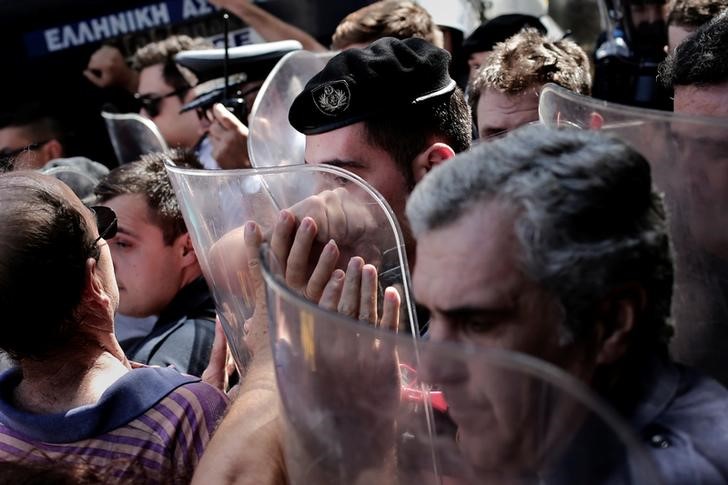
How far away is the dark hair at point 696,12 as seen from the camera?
2951mm

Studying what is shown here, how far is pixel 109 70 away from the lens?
5.62m

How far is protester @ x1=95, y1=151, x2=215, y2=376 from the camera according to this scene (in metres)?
2.84

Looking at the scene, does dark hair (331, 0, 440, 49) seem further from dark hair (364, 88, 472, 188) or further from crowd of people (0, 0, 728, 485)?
dark hair (364, 88, 472, 188)

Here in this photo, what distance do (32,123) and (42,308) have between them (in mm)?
3571

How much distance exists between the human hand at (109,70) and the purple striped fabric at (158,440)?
160 inches

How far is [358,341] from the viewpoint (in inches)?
39.8

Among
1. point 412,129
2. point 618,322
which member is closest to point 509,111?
point 412,129

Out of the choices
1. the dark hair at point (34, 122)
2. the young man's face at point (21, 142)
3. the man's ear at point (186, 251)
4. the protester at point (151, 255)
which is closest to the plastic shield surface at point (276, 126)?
the protester at point (151, 255)

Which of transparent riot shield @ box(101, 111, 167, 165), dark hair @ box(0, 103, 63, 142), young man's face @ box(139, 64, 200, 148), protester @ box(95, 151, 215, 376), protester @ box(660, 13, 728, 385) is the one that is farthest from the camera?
dark hair @ box(0, 103, 63, 142)

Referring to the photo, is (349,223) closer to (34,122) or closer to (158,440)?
(158,440)

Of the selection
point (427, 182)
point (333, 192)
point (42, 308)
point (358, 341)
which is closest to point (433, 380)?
point (358, 341)

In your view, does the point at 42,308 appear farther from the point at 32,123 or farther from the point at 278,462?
the point at 32,123

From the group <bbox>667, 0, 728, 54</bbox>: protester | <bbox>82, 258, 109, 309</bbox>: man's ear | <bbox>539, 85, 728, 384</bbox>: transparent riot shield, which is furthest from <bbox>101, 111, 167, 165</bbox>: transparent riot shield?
<bbox>539, 85, 728, 384</bbox>: transparent riot shield

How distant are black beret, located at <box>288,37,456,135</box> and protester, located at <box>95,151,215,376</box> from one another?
79 cm
